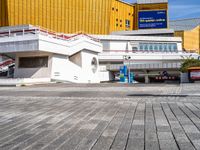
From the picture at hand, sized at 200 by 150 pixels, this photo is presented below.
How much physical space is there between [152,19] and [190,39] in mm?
14685

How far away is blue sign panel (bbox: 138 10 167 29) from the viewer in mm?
83287

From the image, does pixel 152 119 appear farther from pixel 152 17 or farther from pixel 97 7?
pixel 152 17

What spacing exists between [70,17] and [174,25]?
5805 centimetres

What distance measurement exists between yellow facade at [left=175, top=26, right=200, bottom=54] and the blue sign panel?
6.12m

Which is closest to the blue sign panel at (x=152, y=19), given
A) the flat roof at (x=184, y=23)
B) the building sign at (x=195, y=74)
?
the flat roof at (x=184, y=23)

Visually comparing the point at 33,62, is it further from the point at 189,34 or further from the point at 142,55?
the point at 189,34

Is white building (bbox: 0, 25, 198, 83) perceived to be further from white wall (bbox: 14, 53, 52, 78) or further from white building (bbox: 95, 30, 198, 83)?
white building (bbox: 95, 30, 198, 83)

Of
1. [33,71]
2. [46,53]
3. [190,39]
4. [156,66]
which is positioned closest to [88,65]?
[33,71]

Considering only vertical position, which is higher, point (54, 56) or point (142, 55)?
point (142, 55)

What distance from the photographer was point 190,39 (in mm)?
91188

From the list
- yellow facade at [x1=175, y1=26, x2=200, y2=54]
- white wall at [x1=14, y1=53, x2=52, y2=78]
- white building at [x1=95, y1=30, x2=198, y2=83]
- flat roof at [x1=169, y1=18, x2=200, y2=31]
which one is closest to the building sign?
white wall at [x1=14, y1=53, x2=52, y2=78]

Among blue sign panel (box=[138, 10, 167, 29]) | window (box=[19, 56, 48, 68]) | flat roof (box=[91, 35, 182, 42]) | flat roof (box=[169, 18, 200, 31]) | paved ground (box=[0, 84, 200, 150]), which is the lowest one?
paved ground (box=[0, 84, 200, 150])

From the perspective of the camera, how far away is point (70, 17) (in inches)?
2675

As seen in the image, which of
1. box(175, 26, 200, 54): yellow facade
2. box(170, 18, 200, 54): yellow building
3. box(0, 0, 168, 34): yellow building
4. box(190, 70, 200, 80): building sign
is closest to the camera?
box(190, 70, 200, 80): building sign
